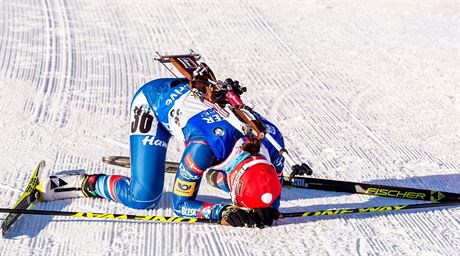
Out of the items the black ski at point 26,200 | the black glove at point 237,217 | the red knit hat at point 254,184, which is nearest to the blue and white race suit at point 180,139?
the black glove at point 237,217

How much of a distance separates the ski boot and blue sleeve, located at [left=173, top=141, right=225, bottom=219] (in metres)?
0.91

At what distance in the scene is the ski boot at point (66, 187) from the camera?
6582 millimetres

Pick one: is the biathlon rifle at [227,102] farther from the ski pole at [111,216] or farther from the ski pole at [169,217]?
the ski pole at [111,216]

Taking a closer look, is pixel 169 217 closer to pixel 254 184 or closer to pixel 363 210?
pixel 254 184

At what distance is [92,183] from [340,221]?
222 cm

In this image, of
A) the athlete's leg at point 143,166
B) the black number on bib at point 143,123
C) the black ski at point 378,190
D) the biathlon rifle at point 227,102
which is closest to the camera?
the biathlon rifle at point 227,102

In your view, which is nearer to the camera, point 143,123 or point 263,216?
point 263,216

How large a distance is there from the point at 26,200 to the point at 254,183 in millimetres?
2158

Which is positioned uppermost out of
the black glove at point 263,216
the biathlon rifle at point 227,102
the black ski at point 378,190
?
the biathlon rifle at point 227,102

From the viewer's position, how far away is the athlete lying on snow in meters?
5.71

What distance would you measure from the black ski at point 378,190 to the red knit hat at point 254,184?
1.28 m

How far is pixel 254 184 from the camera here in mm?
5574

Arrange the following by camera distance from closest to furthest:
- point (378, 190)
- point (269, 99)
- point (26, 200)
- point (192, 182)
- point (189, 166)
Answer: point (189, 166), point (192, 182), point (26, 200), point (378, 190), point (269, 99)

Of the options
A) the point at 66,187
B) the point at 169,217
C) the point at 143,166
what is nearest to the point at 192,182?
the point at 169,217
